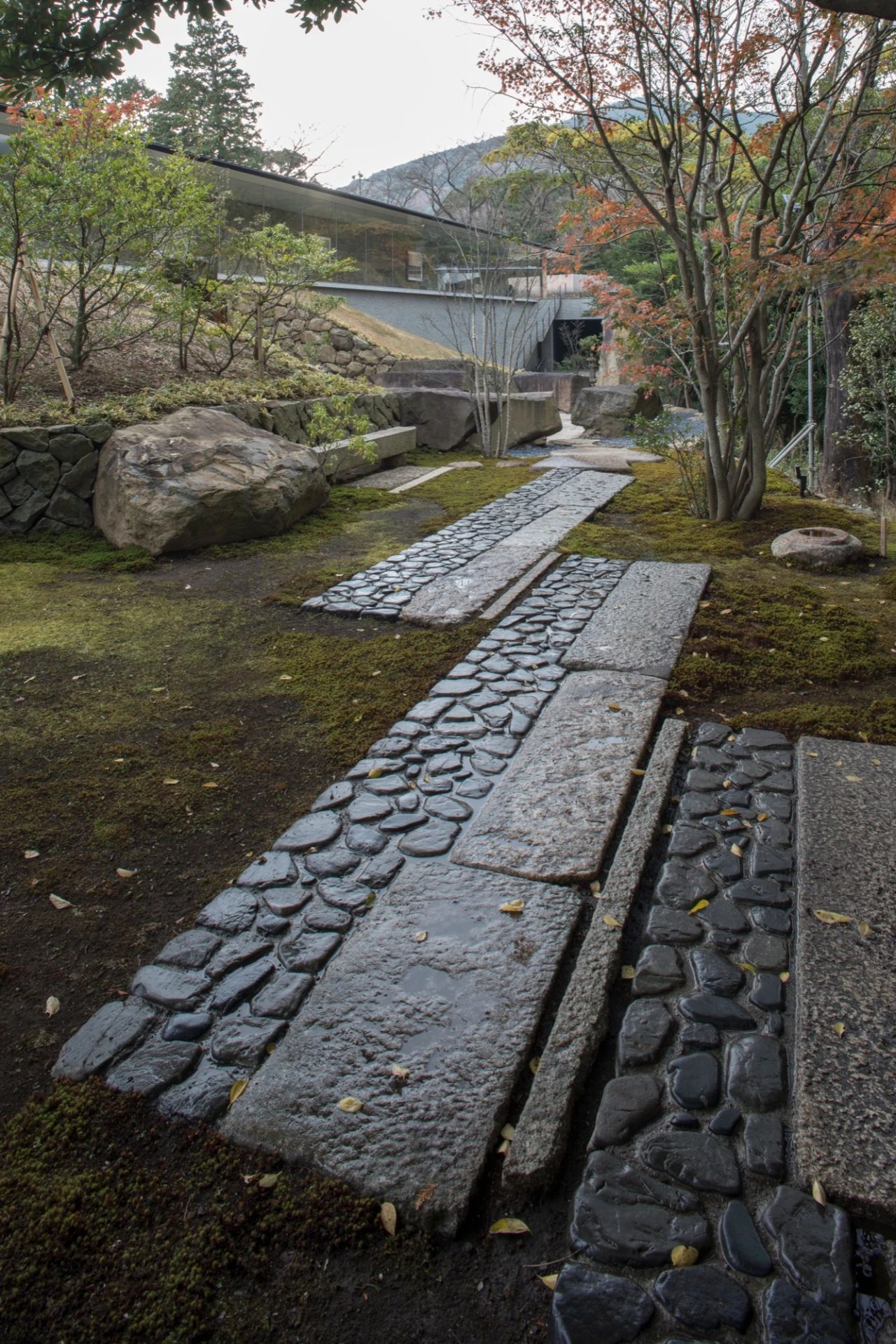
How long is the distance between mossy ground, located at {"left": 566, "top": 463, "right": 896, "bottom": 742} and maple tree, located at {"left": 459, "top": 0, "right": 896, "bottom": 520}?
0.66 metres

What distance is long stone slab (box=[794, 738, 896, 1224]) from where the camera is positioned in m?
1.63

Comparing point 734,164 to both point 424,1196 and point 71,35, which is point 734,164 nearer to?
point 71,35

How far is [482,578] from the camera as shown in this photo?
5.49 m

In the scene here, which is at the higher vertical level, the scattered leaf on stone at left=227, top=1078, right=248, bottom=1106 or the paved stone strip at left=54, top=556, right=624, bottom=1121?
the paved stone strip at left=54, top=556, right=624, bottom=1121

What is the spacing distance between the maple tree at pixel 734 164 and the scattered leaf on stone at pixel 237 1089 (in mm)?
5268

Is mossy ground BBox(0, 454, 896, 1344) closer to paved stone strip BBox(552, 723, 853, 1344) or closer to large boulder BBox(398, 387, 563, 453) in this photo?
paved stone strip BBox(552, 723, 853, 1344)

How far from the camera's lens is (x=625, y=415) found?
523 inches

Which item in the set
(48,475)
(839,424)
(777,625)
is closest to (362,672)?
(777,625)

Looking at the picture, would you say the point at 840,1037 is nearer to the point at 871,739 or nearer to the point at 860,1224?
the point at 860,1224

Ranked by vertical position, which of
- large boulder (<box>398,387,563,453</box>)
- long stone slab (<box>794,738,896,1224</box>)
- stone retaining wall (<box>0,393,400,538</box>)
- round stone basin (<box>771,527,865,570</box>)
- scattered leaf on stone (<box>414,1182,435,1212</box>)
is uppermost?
large boulder (<box>398,387,563,453</box>)

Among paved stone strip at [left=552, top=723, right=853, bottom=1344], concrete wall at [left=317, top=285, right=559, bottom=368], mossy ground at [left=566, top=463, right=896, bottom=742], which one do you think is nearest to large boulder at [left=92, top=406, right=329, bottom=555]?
mossy ground at [left=566, top=463, right=896, bottom=742]

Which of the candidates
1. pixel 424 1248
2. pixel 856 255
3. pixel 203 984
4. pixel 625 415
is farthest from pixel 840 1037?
pixel 625 415

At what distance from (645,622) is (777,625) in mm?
724

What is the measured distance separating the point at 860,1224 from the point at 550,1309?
59cm
